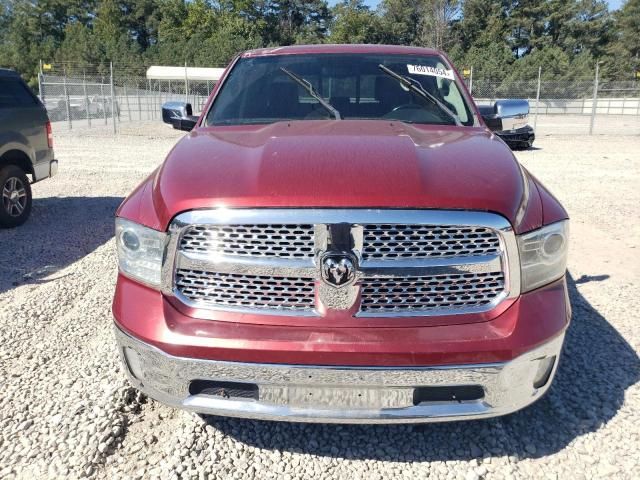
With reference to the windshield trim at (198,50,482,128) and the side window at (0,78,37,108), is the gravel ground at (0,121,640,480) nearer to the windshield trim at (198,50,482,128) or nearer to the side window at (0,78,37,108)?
the windshield trim at (198,50,482,128)

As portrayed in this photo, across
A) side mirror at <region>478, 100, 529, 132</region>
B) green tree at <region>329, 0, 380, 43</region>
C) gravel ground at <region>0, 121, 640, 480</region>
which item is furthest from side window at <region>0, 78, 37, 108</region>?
green tree at <region>329, 0, 380, 43</region>

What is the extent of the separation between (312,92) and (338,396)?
2.15 metres

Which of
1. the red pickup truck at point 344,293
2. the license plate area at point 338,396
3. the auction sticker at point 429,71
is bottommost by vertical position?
the license plate area at point 338,396

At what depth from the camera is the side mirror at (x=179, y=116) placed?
423cm

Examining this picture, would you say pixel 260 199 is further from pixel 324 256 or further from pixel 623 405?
pixel 623 405

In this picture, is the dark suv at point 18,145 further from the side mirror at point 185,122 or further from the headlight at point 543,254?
the headlight at point 543,254

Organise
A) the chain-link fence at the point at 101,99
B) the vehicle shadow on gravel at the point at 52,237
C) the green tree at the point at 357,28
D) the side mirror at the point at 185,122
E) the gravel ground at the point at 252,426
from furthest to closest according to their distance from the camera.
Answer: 1. the green tree at the point at 357,28
2. the chain-link fence at the point at 101,99
3. the vehicle shadow on gravel at the point at 52,237
4. the side mirror at the point at 185,122
5. the gravel ground at the point at 252,426

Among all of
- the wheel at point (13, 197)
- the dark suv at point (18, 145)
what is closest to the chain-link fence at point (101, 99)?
the dark suv at point (18, 145)

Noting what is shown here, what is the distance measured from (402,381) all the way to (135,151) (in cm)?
1525

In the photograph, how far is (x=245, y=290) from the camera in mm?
2238

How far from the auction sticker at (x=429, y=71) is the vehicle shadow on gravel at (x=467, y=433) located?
212cm

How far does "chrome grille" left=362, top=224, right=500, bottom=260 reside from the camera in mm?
2146

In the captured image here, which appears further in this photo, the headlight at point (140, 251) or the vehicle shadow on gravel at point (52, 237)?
the vehicle shadow on gravel at point (52, 237)

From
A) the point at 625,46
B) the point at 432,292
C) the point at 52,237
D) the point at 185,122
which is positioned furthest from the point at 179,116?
the point at 625,46
